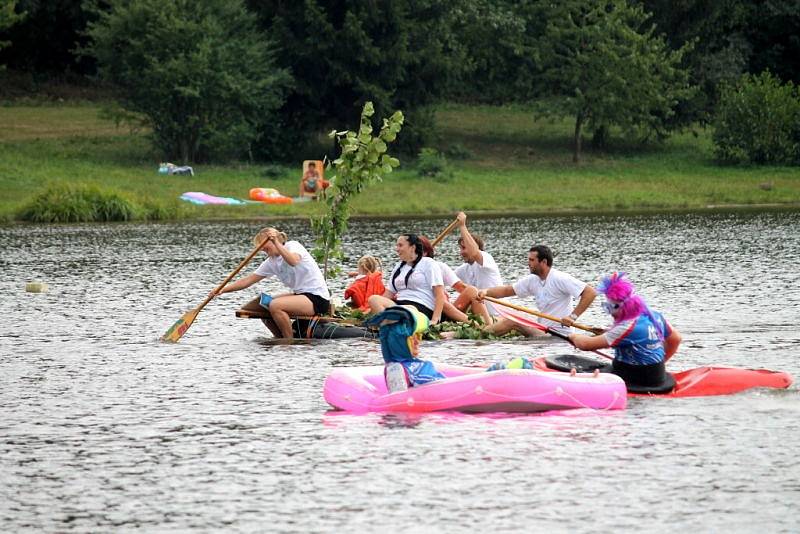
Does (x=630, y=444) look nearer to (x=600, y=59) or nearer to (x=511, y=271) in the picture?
(x=511, y=271)

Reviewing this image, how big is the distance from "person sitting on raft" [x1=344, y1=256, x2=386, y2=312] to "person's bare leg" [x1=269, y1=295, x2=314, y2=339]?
1.03 metres

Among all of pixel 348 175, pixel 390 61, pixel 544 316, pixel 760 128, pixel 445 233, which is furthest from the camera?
pixel 760 128

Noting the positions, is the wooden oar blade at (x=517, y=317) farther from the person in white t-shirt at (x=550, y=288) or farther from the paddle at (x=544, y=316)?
the paddle at (x=544, y=316)

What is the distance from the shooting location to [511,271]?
104 ft

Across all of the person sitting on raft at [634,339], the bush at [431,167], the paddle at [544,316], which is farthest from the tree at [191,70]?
the person sitting on raft at [634,339]

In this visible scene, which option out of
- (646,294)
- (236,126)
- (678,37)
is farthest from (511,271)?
(678,37)

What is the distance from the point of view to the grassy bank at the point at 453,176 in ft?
166

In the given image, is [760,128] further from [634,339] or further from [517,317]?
[634,339]

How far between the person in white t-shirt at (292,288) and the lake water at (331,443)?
439mm

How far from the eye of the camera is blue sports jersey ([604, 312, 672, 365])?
15812 millimetres

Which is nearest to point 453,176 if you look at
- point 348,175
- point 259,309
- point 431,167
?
point 431,167

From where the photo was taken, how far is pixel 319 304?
71.8 feet

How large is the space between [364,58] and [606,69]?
31.7 feet

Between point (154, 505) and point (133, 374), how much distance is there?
7.04 meters
